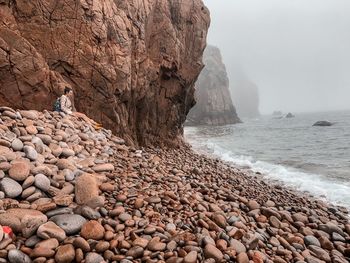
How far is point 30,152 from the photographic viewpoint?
7480 mm

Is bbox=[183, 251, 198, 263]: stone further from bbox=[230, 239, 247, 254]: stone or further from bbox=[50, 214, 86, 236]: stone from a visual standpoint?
bbox=[50, 214, 86, 236]: stone

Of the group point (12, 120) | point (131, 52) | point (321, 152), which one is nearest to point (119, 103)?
point (131, 52)

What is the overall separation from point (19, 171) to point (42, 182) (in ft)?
1.92

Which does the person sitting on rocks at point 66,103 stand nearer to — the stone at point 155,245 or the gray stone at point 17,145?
the gray stone at point 17,145

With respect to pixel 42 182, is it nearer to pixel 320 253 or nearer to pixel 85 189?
pixel 85 189

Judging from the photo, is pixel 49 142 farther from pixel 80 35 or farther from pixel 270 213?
pixel 80 35

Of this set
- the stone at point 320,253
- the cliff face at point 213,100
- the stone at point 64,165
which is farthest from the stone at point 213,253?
the cliff face at point 213,100

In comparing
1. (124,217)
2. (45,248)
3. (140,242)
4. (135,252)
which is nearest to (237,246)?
(140,242)

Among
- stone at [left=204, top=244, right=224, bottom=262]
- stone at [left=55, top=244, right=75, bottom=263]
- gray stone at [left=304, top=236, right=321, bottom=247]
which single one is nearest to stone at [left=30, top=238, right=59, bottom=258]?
stone at [left=55, top=244, right=75, bottom=263]

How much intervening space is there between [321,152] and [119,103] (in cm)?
2198

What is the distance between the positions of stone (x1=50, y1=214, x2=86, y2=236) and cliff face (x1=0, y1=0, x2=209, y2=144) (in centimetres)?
947

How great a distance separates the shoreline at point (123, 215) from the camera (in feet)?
17.1

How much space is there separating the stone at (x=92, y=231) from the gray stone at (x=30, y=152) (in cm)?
293

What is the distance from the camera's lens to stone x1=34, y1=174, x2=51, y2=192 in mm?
6480
